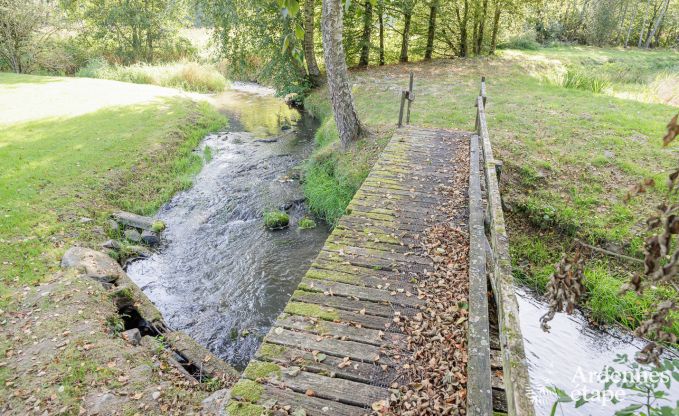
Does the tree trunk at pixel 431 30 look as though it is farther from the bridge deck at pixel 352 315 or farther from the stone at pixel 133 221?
the stone at pixel 133 221

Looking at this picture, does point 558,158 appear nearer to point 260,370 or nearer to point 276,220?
point 276,220

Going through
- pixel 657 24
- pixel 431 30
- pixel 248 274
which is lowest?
pixel 248 274

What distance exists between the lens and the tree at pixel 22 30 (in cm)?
2248

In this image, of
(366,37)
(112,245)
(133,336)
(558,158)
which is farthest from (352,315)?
(366,37)

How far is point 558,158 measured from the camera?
977 centimetres

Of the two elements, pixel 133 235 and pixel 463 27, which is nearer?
pixel 133 235

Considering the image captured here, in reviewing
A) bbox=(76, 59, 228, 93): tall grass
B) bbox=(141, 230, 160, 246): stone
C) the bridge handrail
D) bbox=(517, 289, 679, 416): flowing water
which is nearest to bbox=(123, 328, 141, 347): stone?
bbox=(141, 230, 160, 246): stone

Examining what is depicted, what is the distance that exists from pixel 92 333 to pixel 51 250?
2.94 m

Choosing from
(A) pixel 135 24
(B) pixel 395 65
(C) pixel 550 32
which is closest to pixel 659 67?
(C) pixel 550 32

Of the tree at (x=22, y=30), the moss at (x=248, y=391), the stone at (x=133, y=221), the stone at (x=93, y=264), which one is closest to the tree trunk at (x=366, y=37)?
the stone at (x=133, y=221)

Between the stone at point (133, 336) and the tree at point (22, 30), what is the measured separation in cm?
2506

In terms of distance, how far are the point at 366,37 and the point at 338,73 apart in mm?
13983

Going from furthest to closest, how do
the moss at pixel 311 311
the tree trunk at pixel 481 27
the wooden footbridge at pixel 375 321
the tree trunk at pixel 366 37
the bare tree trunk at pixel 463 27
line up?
the bare tree trunk at pixel 463 27, the tree trunk at pixel 481 27, the tree trunk at pixel 366 37, the moss at pixel 311 311, the wooden footbridge at pixel 375 321

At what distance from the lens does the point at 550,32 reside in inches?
1281
